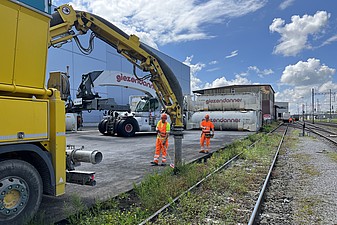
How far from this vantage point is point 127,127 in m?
18.5

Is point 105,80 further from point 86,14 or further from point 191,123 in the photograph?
point 191,123

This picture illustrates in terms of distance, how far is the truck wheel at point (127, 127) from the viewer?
1825 centimetres

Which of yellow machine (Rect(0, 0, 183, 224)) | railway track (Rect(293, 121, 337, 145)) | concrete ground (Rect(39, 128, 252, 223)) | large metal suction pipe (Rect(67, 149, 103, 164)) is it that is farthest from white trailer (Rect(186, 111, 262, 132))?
yellow machine (Rect(0, 0, 183, 224))

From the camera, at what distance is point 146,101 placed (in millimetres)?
19625

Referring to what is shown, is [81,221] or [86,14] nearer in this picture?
[81,221]

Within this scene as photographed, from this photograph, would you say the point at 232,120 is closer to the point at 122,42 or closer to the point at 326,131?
the point at 326,131

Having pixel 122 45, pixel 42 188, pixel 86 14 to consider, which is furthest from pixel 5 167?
pixel 122 45

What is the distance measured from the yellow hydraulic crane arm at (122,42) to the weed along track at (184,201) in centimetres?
212

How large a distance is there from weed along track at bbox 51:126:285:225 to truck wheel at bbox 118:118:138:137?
10662mm

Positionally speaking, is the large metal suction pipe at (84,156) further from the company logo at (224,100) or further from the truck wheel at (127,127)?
the company logo at (224,100)

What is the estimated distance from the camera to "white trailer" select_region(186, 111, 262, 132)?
26047 mm

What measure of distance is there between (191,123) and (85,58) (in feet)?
49.9

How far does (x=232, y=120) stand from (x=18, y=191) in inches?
962

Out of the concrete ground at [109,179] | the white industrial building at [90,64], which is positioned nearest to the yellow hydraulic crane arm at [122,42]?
the concrete ground at [109,179]
